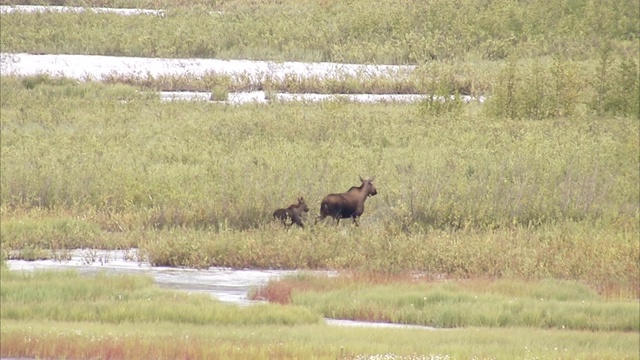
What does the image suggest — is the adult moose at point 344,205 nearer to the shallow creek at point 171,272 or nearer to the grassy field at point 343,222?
the grassy field at point 343,222

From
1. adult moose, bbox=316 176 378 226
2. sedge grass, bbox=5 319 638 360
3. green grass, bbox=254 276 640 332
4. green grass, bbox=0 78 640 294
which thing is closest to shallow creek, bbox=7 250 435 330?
green grass, bbox=0 78 640 294

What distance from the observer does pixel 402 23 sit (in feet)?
138

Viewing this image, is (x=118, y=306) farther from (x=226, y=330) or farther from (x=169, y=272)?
(x=169, y=272)

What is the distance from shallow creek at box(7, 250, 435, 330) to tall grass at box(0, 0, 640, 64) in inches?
920

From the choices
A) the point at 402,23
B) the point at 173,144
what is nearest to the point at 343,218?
the point at 173,144

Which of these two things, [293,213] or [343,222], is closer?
[293,213]

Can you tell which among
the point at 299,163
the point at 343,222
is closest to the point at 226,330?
the point at 343,222

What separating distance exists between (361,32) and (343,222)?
25790 millimetres

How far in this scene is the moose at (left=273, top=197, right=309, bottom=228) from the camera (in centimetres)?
1584

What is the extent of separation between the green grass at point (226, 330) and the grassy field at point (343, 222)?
33mm

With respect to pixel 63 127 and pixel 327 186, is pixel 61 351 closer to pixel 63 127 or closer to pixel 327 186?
pixel 327 186

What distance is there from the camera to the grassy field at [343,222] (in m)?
10.7

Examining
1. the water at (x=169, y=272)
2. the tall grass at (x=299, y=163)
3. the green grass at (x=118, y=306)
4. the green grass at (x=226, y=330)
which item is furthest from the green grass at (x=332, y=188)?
the green grass at (x=118, y=306)

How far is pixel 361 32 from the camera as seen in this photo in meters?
41.8
